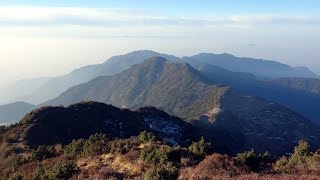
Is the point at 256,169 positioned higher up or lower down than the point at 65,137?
higher up

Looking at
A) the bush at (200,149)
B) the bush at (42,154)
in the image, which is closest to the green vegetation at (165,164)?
the bush at (200,149)

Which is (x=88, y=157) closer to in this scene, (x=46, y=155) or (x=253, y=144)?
(x=46, y=155)

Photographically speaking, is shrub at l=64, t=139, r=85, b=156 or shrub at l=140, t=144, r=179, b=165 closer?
shrub at l=140, t=144, r=179, b=165

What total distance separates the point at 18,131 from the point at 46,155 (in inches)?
1311

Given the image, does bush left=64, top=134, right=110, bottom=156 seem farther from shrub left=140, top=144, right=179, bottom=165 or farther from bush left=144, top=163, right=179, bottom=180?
bush left=144, top=163, right=179, bottom=180

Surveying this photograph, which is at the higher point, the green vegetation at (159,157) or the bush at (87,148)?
the green vegetation at (159,157)

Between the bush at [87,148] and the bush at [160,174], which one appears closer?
the bush at [160,174]

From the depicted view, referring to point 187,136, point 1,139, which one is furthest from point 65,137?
point 187,136

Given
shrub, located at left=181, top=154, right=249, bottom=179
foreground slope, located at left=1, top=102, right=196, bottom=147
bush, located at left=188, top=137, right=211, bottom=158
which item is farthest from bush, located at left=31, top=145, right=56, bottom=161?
foreground slope, located at left=1, top=102, right=196, bottom=147

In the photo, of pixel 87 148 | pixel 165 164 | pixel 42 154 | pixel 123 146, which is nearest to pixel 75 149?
pixel 87 148

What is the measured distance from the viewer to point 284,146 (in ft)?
578

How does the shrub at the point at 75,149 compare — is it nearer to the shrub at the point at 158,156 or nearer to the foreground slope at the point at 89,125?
the shrub at the point at 158,156

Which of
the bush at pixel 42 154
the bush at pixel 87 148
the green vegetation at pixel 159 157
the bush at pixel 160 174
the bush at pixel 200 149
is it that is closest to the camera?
the bush at pixel 160 174

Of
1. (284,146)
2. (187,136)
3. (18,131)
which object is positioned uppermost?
(18,131)
